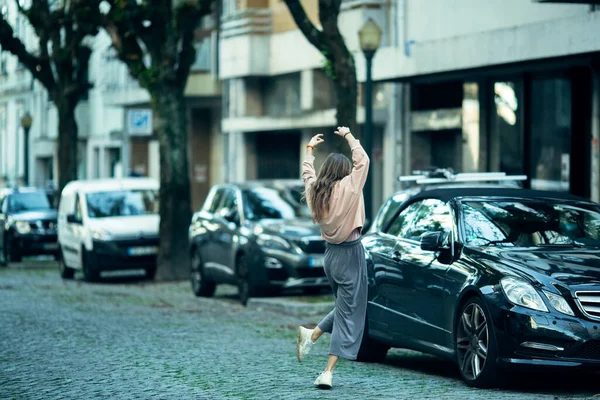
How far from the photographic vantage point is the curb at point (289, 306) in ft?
59.5

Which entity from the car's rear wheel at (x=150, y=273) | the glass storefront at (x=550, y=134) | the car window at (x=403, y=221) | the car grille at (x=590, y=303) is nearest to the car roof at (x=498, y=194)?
the car window at (x=403, y=221)

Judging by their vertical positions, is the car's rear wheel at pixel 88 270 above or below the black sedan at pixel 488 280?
below

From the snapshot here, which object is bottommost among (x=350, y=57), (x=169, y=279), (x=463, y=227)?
(x=169, y=279)

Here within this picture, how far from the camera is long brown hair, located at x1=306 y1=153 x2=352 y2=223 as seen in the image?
33.5 ft

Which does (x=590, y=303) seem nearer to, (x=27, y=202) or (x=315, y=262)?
(x=315, y=262)

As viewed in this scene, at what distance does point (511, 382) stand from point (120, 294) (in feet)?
43.0

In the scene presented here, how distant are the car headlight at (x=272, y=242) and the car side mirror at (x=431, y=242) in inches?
331

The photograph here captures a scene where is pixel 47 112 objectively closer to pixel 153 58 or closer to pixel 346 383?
pixel 153 58

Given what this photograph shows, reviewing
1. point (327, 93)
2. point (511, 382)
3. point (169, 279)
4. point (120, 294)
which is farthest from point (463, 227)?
point (327, 93)

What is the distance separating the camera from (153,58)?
25.7 metres

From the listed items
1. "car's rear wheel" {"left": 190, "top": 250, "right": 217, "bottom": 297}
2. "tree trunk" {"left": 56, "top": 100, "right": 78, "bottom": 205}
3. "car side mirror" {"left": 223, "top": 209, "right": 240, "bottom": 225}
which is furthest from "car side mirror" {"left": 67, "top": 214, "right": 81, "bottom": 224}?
"tree trunk" {"left": 56, "top": 100, "right": 78, "bottom": 205}

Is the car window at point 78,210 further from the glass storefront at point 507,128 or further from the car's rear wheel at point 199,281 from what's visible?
the glass storefront at point 507,128

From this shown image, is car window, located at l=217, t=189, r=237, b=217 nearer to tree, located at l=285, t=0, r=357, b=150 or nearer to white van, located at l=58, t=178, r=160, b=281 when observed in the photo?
tree, located at l=285, t=0, r=357, b=150

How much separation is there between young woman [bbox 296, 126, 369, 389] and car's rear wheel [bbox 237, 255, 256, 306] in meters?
9.22
